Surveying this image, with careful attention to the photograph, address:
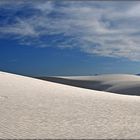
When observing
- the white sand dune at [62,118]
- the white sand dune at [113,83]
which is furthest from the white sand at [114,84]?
the white sand dune at [62,118]

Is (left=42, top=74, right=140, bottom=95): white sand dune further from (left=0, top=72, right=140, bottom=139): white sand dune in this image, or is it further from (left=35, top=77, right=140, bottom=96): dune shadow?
(left=0, top=72, right=140, bottom=139): white sand dune

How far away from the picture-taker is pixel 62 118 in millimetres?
11562

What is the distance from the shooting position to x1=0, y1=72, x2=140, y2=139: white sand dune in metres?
9.25

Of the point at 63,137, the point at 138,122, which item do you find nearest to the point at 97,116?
the point at 138,122

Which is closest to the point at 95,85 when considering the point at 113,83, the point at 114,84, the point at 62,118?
the point at 113,83

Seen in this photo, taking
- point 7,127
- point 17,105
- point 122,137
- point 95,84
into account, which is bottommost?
point 122,137

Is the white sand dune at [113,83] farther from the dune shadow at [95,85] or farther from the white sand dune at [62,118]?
the white sand dune at [62,118]

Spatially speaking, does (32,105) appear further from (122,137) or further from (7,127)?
(122,137)

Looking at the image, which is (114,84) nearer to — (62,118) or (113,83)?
(113,83)

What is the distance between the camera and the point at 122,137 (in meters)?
8.77

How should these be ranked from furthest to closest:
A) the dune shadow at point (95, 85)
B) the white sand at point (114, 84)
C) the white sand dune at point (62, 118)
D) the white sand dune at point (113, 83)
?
the white sand dune at point (113, 83), the white sand at point (114, 84), the dune shadow at point (95, 85), the white sand dune at point (62, 118)

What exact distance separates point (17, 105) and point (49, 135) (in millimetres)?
4465

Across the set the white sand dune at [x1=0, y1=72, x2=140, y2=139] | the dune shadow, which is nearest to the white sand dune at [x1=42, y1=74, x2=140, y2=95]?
the dune shadow

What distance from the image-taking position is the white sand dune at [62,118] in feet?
30.3
